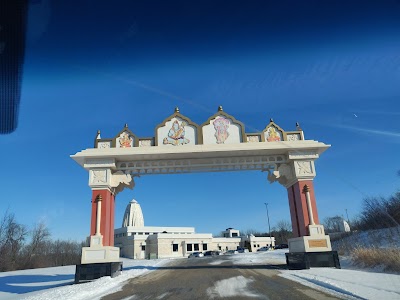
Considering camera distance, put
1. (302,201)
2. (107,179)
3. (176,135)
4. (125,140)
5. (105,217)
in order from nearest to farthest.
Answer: (105,217) → (302,201) → (107,179) → (125,140) → (176,135)

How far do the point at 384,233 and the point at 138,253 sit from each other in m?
43.6

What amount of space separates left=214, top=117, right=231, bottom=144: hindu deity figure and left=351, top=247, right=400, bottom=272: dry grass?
8626mm

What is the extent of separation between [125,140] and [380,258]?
13.2 meters

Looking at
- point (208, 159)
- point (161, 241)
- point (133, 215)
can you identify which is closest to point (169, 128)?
point (208, 159)

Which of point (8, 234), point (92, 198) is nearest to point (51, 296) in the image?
point (92, 198)

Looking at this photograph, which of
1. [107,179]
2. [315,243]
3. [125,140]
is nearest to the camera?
[315,243]

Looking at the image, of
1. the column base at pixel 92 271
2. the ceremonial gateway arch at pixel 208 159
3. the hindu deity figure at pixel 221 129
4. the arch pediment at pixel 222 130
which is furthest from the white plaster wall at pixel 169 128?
the column base at pixel 92 271

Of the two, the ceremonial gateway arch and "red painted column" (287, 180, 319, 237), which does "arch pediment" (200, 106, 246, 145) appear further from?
"red painted column" (287, 180, 319, 237)

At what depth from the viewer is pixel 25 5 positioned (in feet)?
11.2

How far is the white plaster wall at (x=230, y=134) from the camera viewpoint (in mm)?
16453

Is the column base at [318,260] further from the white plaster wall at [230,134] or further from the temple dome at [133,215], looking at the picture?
the temple dome at [133,215]

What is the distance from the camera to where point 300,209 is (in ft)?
51.7

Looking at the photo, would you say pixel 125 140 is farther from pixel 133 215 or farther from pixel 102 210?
pixel 133 215

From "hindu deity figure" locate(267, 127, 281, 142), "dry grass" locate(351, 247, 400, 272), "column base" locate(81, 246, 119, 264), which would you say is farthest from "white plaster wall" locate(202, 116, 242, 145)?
"dry grass" locate(351, 247, 400, 272)
